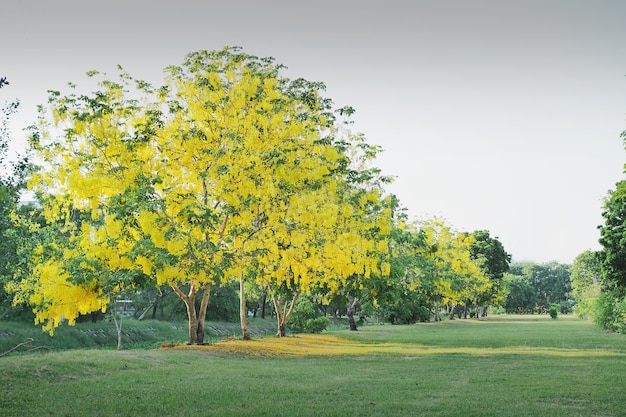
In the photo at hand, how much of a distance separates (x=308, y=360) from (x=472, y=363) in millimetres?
4870

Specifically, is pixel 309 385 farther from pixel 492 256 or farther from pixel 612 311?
pixel 492 256

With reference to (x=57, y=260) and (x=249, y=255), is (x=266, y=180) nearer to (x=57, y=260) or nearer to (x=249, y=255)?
(x=249, y=255)

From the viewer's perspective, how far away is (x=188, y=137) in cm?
1828

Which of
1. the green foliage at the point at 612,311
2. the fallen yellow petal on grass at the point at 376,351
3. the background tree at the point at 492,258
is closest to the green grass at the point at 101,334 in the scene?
the fallen yellow petal on grass at the point at 376,351

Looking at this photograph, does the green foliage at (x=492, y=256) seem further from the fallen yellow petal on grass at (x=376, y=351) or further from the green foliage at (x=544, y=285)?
the fallen yellow petal on grass at (x=376, y=351)

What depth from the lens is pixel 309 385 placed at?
12.1 meters

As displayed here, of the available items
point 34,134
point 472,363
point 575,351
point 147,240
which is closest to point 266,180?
point 147,240

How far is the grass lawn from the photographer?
930cm

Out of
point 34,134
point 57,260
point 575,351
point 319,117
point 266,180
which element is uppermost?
point 319,117

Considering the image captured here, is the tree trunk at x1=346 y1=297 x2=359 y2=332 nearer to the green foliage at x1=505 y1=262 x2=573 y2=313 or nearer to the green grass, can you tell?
the green grass

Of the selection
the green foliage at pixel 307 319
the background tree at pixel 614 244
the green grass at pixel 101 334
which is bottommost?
the green grass at pixel 101 334

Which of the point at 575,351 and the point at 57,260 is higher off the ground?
the point at 57,260

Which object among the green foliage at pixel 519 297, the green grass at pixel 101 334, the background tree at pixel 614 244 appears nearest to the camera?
the background tree at pixel 614 244

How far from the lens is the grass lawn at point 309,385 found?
9305 mm
